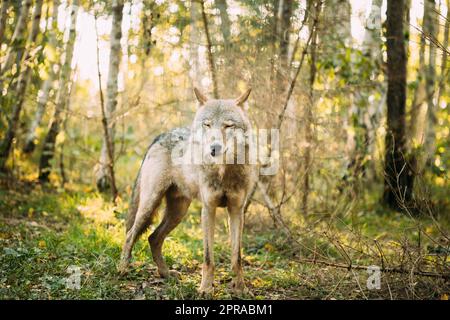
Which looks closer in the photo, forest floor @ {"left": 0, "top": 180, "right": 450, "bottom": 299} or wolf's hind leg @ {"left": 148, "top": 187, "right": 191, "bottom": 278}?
forest floor @ {"left": 0, "top": 180, "right": 450, "bottom": 299}

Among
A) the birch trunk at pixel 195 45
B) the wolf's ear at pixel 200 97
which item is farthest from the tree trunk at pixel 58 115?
the wolf's ear at pixel 200 97

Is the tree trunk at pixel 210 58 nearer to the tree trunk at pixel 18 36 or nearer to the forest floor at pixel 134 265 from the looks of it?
the forest floor at pixel 134 265

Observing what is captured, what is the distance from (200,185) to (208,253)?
746mm

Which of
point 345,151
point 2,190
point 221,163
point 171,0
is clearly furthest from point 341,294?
point 2,190

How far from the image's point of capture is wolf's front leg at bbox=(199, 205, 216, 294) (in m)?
4.86

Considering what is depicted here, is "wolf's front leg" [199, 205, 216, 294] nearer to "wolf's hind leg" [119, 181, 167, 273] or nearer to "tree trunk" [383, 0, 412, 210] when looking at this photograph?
"wolf's hind leg" [119, 181, 167, 273]

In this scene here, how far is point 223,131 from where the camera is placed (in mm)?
4797

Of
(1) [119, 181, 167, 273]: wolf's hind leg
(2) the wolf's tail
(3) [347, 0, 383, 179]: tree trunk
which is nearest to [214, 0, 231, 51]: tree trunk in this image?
(3) [347, 0, 383, 179]: tree trunk

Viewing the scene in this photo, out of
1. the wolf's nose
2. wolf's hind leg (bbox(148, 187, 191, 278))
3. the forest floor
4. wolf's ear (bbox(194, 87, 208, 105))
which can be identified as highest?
wolf's ear (bbox(194, 87, 208, 105))

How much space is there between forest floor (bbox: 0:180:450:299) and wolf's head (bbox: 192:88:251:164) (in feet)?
4.57

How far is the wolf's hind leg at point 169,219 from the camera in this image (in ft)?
18.6

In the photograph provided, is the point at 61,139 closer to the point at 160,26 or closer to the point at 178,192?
the point at 160,26

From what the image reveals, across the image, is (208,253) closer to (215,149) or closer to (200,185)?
(200,185)

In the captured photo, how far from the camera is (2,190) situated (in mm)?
8680
